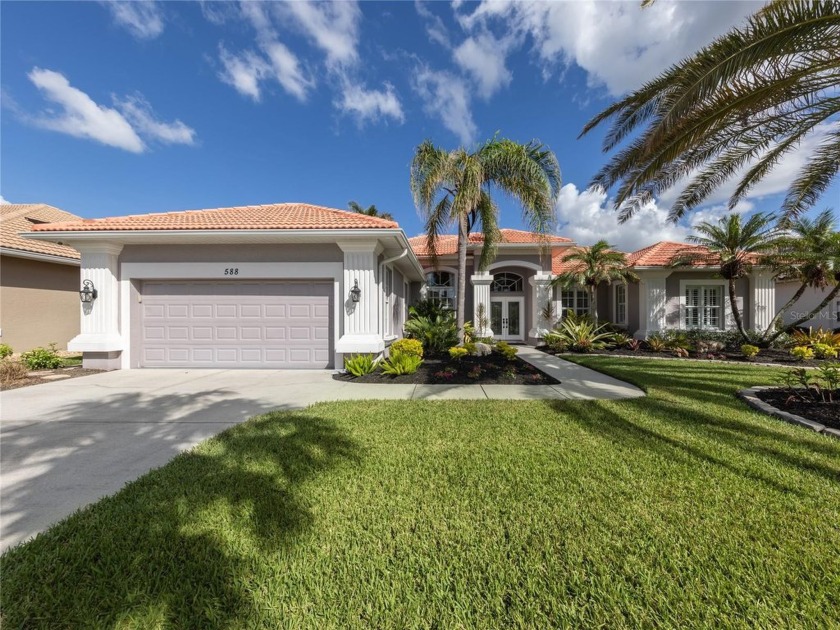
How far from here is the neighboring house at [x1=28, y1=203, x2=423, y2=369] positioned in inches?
339

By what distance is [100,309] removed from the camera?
342 inches

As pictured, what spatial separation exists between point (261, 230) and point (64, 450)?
5.61 meters

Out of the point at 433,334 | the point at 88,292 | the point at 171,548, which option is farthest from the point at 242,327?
the point at 171,548

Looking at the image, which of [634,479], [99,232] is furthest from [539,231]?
[99,232]

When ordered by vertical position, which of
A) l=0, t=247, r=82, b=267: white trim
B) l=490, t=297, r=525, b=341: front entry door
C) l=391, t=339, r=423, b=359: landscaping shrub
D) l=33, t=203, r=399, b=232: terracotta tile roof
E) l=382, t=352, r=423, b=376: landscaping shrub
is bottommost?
l=382, t=352, r=423, b=376: landscaping shrub

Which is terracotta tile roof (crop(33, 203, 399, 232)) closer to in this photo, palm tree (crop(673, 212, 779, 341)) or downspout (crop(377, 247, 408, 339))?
downspout (crop(377, 247, 408, 339))

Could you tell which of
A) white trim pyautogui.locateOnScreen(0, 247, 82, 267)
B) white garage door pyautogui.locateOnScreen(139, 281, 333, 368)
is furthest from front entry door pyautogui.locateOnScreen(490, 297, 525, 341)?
white trim pyautogui.locateOnScreen(0, 247, 82, 267)

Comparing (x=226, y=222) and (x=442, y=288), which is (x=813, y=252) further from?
(x=226, y=222)

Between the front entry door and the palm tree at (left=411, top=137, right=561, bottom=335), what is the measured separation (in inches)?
256

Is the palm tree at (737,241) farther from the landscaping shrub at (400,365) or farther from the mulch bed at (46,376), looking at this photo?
the mulch bed at (46,376)

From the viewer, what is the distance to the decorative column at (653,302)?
48.2ft

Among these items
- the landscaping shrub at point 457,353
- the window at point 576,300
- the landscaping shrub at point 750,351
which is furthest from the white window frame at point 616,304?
the landscaping shrub at point 457,353

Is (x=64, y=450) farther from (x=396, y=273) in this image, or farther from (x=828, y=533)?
(x=396, y=273)

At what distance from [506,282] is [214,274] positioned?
1281 cm
